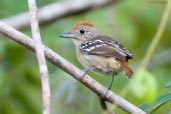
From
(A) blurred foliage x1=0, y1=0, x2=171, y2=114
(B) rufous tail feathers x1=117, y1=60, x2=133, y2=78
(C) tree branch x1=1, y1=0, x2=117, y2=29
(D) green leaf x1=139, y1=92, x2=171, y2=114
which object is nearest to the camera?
(D) green leaf x1=139, y1=92, x2=171, y2=114

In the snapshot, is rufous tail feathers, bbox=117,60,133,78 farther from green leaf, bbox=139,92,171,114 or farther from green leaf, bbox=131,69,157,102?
green leaf, bbox=131,69,157,102

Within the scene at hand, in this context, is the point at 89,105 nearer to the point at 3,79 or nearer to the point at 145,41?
the point at 3,79

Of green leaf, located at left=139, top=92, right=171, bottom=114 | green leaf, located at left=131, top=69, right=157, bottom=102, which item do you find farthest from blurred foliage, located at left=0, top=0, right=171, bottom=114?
green leaf, located at left=131, top=69, right=157, bottom=102

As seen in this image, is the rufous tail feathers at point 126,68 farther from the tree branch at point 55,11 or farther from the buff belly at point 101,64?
the tree branch at point 55,11

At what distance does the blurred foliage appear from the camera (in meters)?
5.66

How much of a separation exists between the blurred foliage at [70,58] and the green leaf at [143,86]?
3.03 metres

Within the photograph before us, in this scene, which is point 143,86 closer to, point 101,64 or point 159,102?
point 159,102

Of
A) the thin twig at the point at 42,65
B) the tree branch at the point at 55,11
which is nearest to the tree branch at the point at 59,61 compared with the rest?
the thin twig at the point at 42,65

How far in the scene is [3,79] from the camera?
18.6 ft

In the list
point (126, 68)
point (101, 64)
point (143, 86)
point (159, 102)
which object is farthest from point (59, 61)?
point (101, 64)

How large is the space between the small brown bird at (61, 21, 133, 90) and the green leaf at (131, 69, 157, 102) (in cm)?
218

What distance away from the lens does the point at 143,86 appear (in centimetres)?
238

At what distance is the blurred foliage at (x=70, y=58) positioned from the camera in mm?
5664

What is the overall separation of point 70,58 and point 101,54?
135cm
